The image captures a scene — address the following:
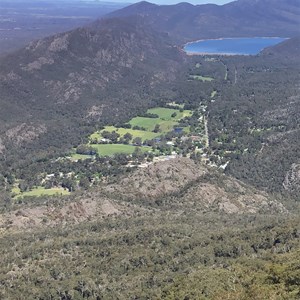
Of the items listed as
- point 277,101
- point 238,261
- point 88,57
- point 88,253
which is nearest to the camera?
point 238,261

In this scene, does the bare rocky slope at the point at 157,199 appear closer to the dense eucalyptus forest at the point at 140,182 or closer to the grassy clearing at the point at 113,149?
the dense eucalyptus forest at the point at 140,182

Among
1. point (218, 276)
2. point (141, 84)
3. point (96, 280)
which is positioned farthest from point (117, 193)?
point (141, 84)

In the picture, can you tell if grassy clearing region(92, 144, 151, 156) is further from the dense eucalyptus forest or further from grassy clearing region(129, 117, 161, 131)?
grassy clearing region(129, 117, 161, 131)

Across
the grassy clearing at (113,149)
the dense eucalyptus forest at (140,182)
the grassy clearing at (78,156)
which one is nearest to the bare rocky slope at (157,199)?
the dense eucalyptus forest at (140,182)

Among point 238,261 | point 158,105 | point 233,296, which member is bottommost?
point 158,105

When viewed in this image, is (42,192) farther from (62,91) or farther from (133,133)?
(62,91)

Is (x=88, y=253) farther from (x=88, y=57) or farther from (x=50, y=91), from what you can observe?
(x=88, y=57)
